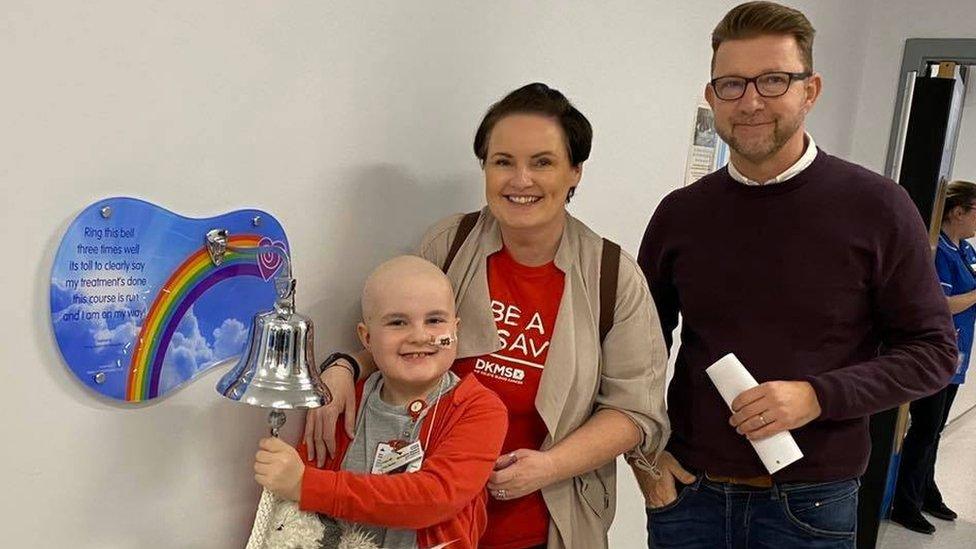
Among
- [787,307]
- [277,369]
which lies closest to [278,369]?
[277,369]

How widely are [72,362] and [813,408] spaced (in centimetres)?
117

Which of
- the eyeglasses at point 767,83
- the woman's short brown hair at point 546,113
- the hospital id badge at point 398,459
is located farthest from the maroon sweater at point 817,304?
the hospital id badge at point 398,459

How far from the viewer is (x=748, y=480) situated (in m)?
1.58

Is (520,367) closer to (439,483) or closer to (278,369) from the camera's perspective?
(439,483)

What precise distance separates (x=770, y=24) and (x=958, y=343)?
2.73 metres

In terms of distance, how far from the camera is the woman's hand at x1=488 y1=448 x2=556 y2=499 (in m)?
1.31

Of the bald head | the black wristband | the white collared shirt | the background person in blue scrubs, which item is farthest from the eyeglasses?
the background person in blue scrubs

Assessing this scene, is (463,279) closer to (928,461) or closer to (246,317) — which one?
(246,317)

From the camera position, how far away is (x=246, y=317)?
1.27m

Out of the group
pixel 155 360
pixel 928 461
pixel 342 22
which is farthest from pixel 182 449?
pixel 928 461

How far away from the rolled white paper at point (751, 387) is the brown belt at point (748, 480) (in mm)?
100

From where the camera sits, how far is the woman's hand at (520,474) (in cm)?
131

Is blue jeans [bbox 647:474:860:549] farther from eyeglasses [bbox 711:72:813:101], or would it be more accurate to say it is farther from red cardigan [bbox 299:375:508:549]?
eyeglasses [bbox 711:72:813:101]

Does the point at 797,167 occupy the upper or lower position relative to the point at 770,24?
lower
